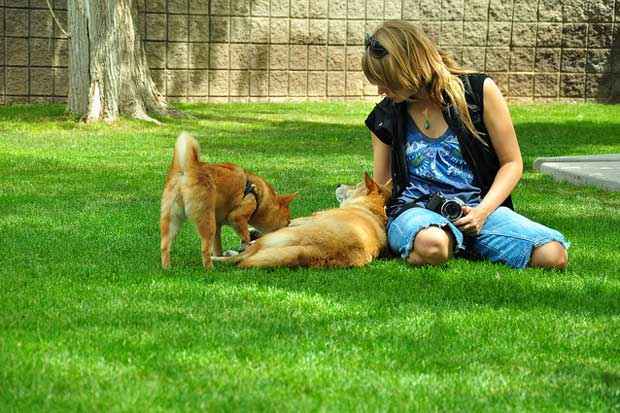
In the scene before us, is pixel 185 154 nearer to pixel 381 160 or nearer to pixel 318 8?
pixel 381 160

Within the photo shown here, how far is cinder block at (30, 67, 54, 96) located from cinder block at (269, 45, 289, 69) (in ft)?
9.97

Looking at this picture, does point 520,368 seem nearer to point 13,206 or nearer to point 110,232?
point 110,232

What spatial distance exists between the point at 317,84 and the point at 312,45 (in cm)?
57

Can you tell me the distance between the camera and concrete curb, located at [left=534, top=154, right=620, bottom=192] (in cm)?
935

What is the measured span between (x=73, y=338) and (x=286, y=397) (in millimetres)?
1018

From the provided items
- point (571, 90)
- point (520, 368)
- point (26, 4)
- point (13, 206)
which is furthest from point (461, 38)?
point (520, 368)

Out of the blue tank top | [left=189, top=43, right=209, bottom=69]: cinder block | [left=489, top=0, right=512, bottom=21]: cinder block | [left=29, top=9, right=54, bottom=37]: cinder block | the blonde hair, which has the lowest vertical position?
the blue tank top

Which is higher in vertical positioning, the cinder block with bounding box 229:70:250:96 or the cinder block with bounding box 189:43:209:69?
the cinder block with bounding box 189:43:209:69

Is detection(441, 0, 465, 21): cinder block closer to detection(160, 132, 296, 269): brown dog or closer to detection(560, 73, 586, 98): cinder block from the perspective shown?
detection(560, 73, 586, 98): cinder block

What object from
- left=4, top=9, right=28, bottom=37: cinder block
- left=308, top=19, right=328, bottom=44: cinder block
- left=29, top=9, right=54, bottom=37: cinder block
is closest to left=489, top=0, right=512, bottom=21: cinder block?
left=308, top=19, right=328, bottom=44: cinder block

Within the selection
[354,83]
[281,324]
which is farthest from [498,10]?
[281,324]

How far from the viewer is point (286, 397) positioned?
363cm

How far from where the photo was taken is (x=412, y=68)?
5.84 meters

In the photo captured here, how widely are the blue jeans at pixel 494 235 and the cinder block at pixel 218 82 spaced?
33.2 ft
